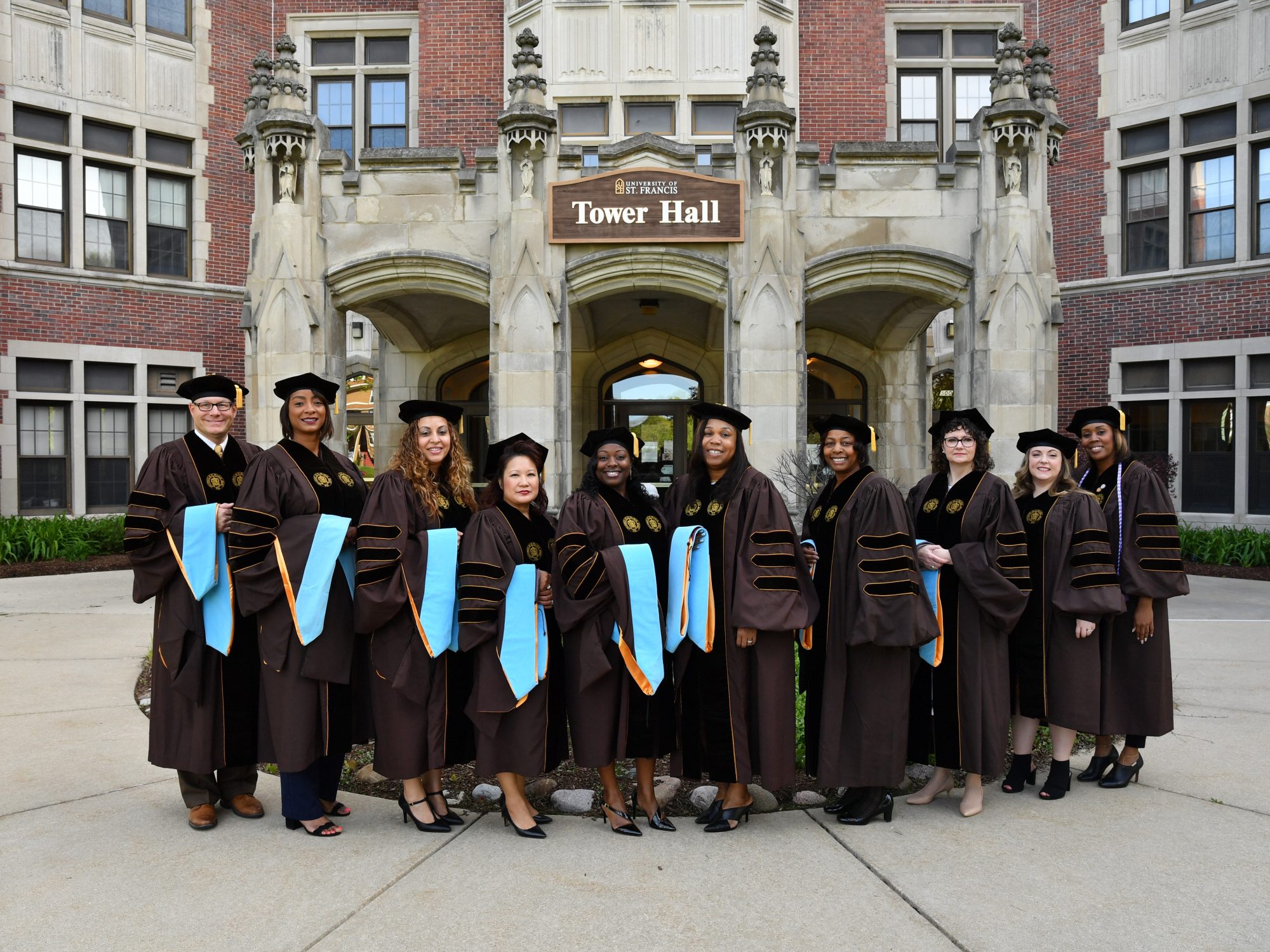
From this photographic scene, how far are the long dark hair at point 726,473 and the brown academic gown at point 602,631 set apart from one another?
0.34 meters

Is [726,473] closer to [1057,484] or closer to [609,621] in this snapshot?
[609,621]

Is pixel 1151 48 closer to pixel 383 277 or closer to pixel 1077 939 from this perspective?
pixel 383 277

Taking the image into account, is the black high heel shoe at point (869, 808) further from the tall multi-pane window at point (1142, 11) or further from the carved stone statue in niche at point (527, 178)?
the tall multi-pane window at point (1142, 11)

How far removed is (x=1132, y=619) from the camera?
15.8ft

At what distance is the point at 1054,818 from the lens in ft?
14.3

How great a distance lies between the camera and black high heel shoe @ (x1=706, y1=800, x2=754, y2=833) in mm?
4223

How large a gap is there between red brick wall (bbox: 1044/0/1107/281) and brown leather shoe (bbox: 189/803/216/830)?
678 inches

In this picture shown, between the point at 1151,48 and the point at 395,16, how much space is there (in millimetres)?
13956

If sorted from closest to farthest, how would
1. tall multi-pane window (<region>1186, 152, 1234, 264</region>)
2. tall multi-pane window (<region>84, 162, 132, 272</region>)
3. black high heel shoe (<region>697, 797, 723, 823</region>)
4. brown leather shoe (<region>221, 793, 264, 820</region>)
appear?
black high heel shoe (<region>697, 797, 723, 823</region>) < brown leather shoe (<region>221, 793, 264, 820</region>) < tall multi-pane window (<region>1186, 152, 1234, 264</region>) < tall multi-pane window (<region>84, 162, 132, 272</region>)

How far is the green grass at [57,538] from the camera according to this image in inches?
547

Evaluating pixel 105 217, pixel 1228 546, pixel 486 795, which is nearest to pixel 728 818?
pixel 486 795

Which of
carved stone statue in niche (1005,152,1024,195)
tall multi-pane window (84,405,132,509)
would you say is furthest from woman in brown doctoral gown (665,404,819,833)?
tall multi-pane window (84,405,132,509)

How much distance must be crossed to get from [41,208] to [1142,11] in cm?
1983

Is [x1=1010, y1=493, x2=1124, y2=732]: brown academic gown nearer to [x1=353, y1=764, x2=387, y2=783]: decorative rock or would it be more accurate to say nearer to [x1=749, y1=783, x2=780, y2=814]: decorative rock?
[x1=749, y1=783, x2=780, y2=814]: decorative rock
